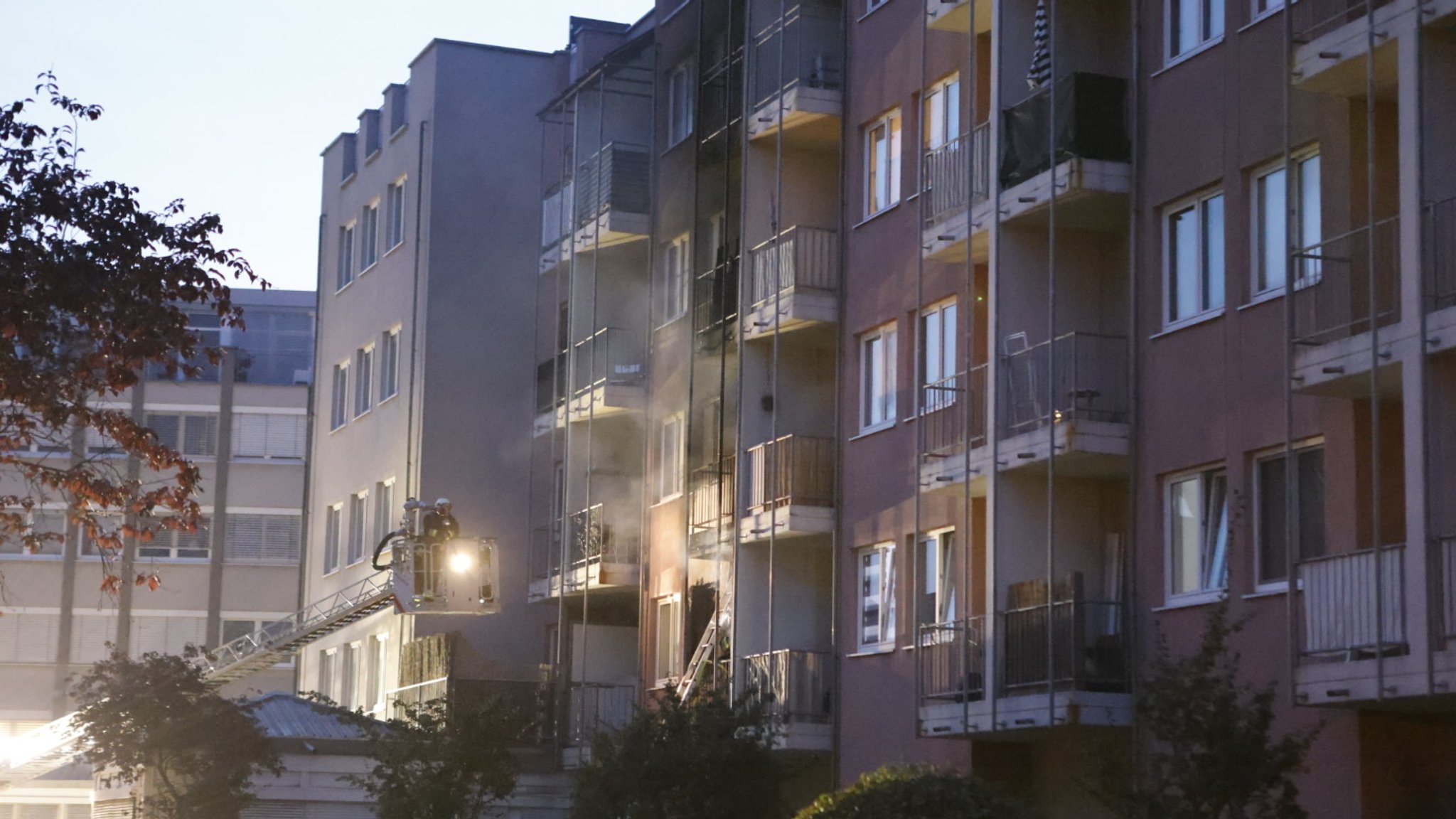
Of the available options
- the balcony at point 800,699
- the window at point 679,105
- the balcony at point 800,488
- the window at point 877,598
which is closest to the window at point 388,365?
the window at point 679,105

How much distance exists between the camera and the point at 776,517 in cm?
3312

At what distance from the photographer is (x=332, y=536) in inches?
2169

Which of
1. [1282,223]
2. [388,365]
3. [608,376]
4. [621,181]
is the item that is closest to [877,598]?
[1282,223]

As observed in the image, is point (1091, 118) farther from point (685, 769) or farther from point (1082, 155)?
point (685, 769)

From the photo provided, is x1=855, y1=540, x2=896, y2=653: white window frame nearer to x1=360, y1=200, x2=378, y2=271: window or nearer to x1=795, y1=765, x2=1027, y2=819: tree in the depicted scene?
x1=795, y1=765, x2=1027, y2=819: tree

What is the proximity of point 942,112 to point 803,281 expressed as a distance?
12.4 feet

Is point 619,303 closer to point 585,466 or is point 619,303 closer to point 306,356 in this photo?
point 585,466

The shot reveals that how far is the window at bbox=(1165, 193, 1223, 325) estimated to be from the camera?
2439cm

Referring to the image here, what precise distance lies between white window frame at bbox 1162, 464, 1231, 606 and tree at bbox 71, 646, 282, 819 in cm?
2090

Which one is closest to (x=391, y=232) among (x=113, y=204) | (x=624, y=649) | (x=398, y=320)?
(x=398, y=320)

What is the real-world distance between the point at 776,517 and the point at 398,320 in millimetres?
19462

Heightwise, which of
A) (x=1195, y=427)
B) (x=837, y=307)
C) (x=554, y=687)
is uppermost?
(x=837, y=307)

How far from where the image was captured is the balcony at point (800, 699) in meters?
32.1

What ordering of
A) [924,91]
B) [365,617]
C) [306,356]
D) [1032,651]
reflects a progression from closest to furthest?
[1032,651]
[924,91]
[365,617]
[306,356]
